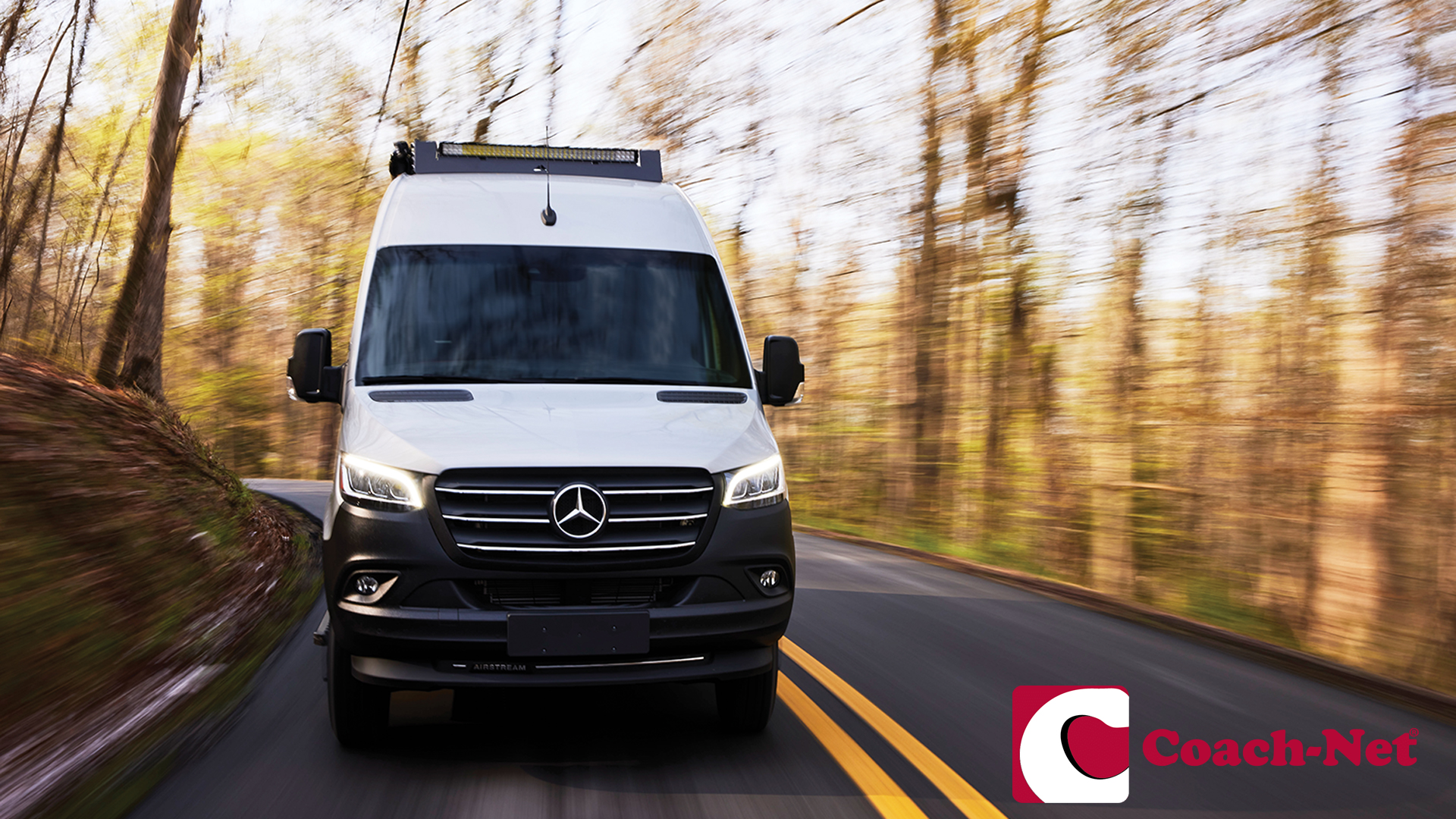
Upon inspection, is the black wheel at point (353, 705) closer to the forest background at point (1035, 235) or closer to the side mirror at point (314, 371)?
the side mirror at point (314, 371)

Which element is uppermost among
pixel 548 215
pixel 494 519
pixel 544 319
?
pixel 548 215

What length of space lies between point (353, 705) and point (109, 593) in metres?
2.80

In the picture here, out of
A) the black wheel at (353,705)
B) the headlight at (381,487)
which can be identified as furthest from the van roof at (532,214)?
the black wheel at (353,705)

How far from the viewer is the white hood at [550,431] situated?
418 centimetres

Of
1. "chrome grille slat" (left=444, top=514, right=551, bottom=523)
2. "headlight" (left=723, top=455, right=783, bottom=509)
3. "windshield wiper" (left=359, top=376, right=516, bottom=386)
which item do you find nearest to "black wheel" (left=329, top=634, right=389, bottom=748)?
"chrome grille slat" (left=444, top=514, right=551, bottom=523)

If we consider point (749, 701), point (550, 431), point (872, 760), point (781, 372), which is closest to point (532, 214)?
point (781, 372)

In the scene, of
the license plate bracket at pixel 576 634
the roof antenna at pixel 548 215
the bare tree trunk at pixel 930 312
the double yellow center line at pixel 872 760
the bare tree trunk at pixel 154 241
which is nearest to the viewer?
the double yellow center line at pixel 872 760

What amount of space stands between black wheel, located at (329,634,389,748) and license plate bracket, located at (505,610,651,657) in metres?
0.73

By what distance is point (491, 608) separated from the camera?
4.11 m

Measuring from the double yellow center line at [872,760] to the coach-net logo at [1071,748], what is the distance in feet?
0.80

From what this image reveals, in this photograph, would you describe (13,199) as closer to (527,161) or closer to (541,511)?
(527,161)

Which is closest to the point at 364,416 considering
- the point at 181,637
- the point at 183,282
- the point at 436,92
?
the point at 181,637

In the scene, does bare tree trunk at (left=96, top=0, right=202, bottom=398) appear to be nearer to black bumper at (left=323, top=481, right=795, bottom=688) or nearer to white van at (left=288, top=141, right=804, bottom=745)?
white van at (left=288, top=141, right=804, bottom=745)

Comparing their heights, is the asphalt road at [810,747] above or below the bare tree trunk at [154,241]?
below
